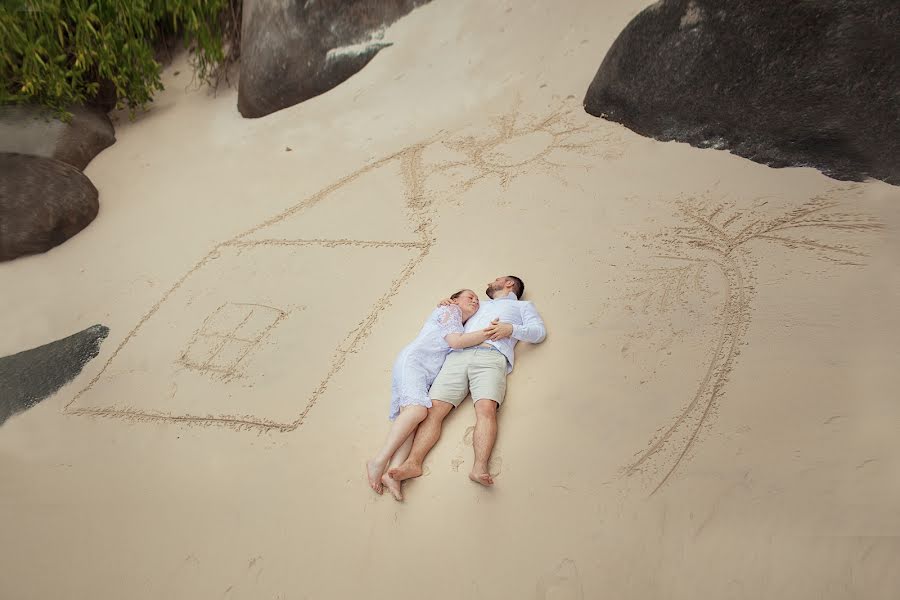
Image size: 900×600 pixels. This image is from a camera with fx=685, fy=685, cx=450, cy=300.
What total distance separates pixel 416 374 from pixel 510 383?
12.2 inches

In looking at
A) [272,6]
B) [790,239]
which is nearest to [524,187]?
[790,239]

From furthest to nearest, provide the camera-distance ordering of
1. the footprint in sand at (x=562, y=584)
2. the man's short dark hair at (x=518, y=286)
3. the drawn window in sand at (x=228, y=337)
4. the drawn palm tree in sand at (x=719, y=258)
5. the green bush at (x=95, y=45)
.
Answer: the green bush at (x=95, y=45), the drawn window in sand at (x=228, y=337), the man's short dark hair at (x=518, y=286), the drawn palm tree in sand at (x=719, y=258), the footprint in sand at (x=562, y=584)

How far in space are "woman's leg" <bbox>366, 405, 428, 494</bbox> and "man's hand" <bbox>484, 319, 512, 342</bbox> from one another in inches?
12.6

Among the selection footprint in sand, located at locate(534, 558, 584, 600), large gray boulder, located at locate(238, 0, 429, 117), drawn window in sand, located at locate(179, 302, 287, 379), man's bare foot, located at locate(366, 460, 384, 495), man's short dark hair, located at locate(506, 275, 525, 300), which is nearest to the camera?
footprint in sand, located at locate(534, 558, 584, 600)

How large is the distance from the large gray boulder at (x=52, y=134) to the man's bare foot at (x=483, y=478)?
138 inches

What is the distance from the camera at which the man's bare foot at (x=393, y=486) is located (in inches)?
79.9

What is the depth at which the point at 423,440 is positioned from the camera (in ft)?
6.99

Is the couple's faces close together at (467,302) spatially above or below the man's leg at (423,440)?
above

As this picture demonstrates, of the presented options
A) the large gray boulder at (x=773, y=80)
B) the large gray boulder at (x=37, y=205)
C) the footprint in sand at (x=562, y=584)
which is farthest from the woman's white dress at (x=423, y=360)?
the large gray boulder at (x=37, y=205)

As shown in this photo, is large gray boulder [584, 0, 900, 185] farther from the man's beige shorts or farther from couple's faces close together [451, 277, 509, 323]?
the man's beige shorts

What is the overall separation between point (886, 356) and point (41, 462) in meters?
2.84

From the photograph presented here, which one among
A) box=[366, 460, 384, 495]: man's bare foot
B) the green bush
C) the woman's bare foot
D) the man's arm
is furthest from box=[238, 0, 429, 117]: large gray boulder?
the woman's bare foot

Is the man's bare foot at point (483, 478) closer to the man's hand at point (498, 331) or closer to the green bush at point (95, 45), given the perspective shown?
the man's hand at point (498, 331)

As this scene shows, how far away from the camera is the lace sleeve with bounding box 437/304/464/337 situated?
2350mm
